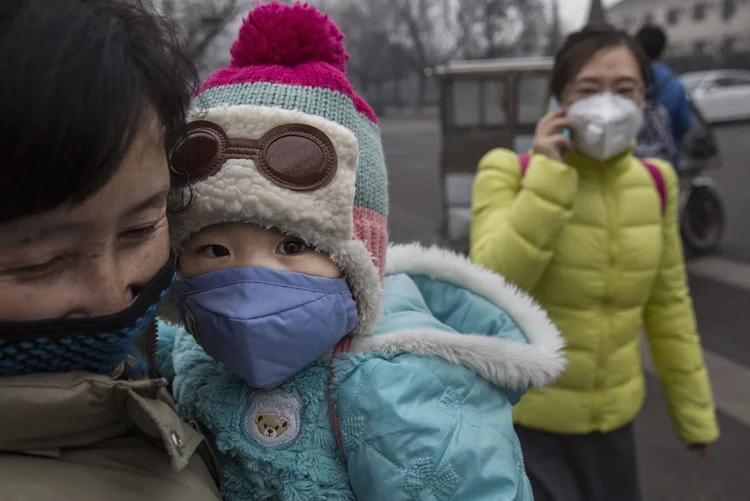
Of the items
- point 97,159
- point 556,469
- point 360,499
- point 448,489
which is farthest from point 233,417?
point 556,469

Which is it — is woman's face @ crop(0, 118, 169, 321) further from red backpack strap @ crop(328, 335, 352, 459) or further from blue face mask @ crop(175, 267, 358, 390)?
red backpack strap @ crop(328, 335, 352, 459)

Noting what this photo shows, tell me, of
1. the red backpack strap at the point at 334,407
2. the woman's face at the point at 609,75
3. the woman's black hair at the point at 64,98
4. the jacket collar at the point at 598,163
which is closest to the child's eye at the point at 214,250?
the red backpack strap at the point at 334,407

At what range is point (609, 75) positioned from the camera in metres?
2.30

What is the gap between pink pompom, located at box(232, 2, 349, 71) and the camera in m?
1.24

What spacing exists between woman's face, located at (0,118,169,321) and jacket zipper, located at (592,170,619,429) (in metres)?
1.59

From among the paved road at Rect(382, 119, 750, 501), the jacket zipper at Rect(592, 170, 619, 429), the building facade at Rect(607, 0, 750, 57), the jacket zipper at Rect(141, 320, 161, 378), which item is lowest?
the building facade at Rect(607, 0, 750, 57)

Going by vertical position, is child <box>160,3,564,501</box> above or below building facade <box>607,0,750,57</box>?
above

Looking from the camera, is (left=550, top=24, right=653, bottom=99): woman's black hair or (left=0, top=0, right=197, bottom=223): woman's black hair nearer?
(left=0, top=0, right=197, bottom=223): woman's black hair

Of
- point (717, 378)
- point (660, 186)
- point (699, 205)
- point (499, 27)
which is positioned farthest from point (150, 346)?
point (499, 27)

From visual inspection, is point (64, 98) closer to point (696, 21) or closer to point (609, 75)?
point (609, 75)

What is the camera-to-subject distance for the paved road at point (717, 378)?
330 centimetres

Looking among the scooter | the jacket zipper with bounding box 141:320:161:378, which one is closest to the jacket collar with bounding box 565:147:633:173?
the jacket zipper with bounding box 141:320:161:378

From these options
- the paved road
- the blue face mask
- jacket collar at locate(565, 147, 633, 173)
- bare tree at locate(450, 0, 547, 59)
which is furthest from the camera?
bare tree at locate(450, 0, 547, 59)

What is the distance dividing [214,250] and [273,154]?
171 millimetres
